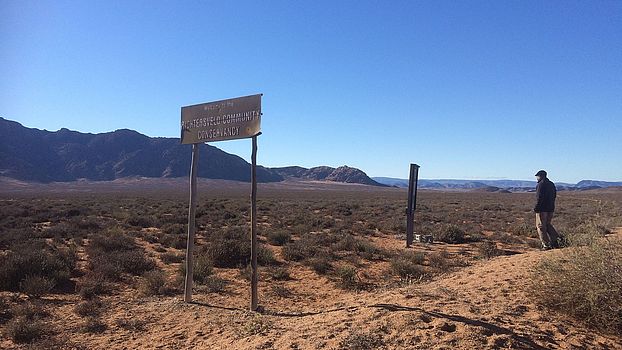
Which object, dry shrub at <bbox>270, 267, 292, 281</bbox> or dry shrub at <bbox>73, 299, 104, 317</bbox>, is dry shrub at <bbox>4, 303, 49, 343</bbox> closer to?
dry shrub at <bbox>73, 299, 104, 317</bbox>

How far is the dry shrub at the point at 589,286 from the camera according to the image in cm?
465

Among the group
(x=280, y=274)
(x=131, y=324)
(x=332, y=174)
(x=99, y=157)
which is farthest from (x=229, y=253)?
(x=332, y=174)

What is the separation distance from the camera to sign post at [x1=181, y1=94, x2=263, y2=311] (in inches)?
243

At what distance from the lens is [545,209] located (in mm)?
9883

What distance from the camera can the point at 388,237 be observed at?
52.0 ft

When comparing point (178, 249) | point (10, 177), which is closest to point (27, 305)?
point (178, 249)

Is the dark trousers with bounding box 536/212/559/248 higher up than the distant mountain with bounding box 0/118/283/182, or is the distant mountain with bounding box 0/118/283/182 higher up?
the distant mountain with bounding box 0/118/283/182

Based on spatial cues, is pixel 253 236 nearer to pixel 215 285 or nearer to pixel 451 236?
pixel 215 285

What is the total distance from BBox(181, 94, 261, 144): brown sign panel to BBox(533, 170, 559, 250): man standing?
7.54 m

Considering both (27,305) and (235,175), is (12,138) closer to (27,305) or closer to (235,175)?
(235,175)

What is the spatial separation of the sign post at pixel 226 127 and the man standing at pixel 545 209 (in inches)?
287

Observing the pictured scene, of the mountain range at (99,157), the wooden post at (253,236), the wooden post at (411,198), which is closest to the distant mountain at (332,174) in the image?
→ the mountain range at (99,157)

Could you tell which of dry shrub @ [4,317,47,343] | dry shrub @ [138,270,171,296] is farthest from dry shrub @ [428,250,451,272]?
dry shrub @ [4,317,47,343]

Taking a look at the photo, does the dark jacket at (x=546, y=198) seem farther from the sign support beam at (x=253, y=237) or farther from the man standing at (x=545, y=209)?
the sign support beam at (x=253, y=237)
